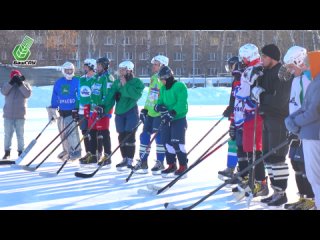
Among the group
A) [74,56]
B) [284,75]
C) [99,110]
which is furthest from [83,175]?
[74,56]

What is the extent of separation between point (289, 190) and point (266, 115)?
1.00 metres

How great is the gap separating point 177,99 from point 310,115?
2402 millimetres

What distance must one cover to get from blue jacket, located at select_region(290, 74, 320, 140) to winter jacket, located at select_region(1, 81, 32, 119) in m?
4.35

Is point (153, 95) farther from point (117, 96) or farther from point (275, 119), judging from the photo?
point (275, 119)

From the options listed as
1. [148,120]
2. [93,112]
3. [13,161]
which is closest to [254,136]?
[148,120]

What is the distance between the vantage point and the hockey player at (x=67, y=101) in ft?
22.1

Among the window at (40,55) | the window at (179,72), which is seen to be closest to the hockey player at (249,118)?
the window at (40,55)

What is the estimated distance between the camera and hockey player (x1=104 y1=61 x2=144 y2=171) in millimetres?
6094

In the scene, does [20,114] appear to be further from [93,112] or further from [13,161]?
[93,112]

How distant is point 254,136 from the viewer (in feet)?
14.2

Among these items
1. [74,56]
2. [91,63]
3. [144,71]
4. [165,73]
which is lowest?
[144,71]

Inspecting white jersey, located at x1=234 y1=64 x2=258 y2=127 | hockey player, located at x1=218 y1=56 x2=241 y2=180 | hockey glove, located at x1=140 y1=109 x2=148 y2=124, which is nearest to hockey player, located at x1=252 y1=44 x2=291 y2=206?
white jersey, located at x1=234 y1=64 x2=258 y2=127

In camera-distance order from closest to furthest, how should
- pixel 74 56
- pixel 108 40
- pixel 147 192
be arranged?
pixel 147 192, pixel 74 56, pixel 108 40

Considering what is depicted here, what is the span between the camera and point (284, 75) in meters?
4.22
